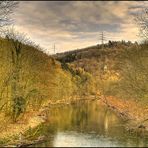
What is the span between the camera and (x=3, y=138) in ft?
131

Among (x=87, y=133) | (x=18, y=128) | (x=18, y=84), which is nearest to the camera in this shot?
(x=18, y=128)

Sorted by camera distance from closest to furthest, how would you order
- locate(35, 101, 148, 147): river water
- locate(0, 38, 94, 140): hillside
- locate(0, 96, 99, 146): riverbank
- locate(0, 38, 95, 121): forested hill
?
locate(0, 96, 99, 146): riverbank < locate(35, 101, 148, 147): river water < locate(0, 38, 94, 140): hillside < locate(0, 38, 95, 121): forested hill

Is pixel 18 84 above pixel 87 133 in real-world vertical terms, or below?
above

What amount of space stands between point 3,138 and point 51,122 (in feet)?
65.8

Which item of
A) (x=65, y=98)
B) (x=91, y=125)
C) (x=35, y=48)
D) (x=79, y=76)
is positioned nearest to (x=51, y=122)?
(x=91, y=125)

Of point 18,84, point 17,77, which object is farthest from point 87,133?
point 17,77

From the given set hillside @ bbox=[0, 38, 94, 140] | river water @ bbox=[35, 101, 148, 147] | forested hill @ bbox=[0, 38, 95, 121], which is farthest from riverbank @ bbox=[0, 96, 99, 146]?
river water @ bbox=[35, 101, 148, 147]

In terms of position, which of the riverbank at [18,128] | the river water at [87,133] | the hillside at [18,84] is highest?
the hillside at [18,84]

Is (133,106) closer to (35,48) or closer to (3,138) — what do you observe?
(35,48)

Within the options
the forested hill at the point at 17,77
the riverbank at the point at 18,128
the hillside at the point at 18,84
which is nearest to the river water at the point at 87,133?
the riverbank at the point at 18,128

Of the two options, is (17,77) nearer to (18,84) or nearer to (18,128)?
(18,84)

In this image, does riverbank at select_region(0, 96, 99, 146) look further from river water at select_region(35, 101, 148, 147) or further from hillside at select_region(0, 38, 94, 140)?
river water at select_region(35, 101, 148, 147)

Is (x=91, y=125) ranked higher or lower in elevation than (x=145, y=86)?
lower

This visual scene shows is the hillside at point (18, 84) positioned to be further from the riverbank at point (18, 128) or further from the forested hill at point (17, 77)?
the riverbank at point (18, 128)
